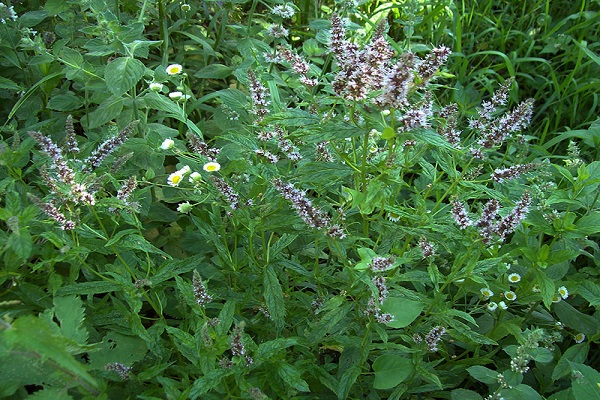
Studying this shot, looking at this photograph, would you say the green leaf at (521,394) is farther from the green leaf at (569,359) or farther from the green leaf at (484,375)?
the green leaf at (569,359)

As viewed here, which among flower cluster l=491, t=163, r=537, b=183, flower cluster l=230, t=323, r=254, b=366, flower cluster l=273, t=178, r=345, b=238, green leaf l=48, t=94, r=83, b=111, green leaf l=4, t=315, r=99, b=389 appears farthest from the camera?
green leaf l=48, t=94, r=83, b=111

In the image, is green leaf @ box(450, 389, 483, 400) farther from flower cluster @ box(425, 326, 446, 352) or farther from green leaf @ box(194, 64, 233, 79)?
green leaf @ box(194, 64, 233, 79)

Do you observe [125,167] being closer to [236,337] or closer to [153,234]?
[153,234]

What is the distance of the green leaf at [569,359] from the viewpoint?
201 cm

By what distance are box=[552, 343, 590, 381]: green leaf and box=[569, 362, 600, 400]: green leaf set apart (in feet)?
0.50

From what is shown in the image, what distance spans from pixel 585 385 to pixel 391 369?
56 cm

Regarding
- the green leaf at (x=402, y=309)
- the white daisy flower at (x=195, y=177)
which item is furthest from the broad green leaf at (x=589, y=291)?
the white daisy flower at (x=195, y=177)

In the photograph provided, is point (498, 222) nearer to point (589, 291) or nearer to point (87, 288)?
point (589, 291)

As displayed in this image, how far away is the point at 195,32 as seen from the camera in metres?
3.19

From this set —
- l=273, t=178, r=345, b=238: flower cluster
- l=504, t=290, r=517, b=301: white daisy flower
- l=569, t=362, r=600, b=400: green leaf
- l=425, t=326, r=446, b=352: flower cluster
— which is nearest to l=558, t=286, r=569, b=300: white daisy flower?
l=504, t=290, r=517, b=301: white daisy flower

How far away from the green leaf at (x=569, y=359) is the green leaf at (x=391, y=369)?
55cm

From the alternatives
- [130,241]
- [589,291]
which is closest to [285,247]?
[130,241]

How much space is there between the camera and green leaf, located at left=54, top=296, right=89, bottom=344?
5.09ft

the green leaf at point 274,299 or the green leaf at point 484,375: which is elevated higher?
the green leaf at point 274,299
